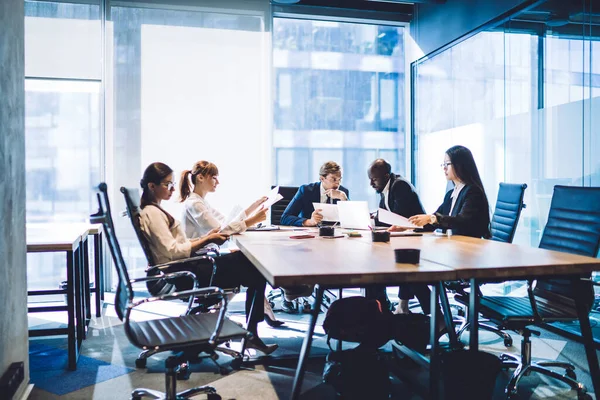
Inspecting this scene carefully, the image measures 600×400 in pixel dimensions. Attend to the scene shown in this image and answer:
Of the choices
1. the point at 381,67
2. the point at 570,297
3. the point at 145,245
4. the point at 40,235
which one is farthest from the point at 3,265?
the point at 381,67

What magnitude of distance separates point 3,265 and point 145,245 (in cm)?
66

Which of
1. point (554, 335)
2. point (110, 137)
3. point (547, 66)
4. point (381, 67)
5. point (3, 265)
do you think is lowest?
point (554, 335)

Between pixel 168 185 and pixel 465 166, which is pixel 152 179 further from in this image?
pixel 465 166

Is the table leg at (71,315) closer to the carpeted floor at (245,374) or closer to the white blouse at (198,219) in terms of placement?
the carpeted floor at (245,374)

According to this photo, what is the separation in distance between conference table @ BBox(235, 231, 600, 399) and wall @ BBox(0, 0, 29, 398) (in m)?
1.14

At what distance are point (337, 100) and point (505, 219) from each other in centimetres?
302

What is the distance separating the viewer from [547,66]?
4070 millimetres

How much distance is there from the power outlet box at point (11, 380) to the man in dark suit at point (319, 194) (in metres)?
2.55

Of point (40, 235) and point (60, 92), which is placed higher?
point (60, 92)

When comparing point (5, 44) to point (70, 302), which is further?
point (70, 302)

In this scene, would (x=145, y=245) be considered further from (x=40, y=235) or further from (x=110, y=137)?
(x=110, y=137)

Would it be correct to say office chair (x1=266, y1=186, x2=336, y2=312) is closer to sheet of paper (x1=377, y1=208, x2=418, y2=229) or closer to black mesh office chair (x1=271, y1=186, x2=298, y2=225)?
black mesh office chair (x1=271, y1=186, x2=298, y2=225)

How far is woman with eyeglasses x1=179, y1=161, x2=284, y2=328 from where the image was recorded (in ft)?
11.3

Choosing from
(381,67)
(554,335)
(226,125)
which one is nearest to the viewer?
(554,335)
